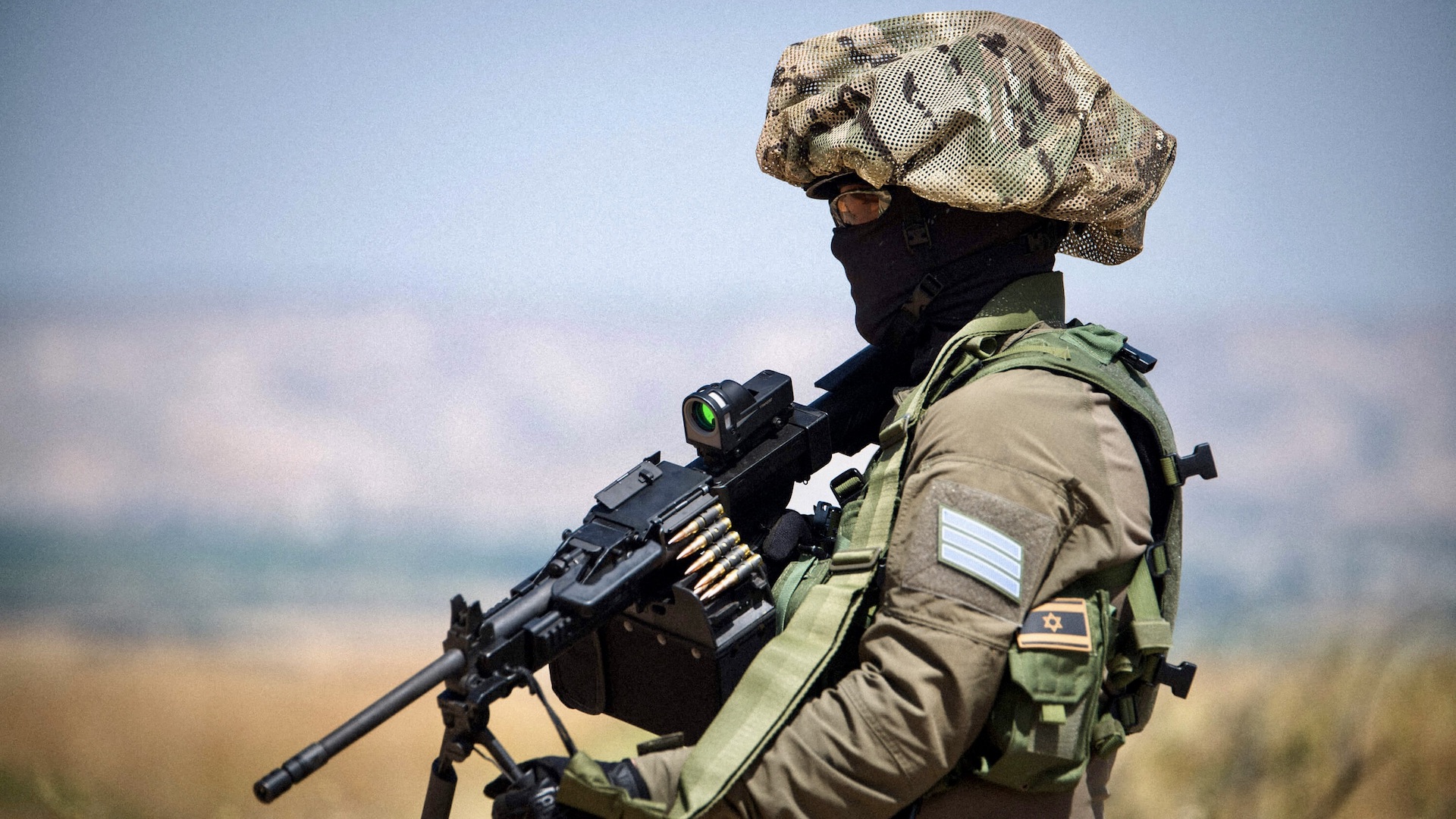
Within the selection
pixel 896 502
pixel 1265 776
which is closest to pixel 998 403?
pixel 896 502

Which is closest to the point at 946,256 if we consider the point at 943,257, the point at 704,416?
the point at 943,257

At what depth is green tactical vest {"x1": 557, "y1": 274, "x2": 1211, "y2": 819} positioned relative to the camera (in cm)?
217

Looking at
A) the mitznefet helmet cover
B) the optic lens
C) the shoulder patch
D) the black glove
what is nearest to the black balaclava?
the mitznefet helmet cover

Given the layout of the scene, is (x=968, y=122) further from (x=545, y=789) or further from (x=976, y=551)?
(x=545, y=789)

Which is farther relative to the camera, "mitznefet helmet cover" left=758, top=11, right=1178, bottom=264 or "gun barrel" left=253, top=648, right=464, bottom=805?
"mitznefet helmet cover" left=758, top=11, right=1178, bottom=264

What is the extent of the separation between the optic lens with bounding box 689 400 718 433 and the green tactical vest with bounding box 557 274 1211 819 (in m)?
0.37

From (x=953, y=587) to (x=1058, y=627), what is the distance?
0.23m

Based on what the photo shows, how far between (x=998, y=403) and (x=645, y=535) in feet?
2.59

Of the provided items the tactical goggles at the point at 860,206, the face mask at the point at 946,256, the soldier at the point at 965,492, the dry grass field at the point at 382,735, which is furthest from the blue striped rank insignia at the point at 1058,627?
the dry grass field at the point at 382,735

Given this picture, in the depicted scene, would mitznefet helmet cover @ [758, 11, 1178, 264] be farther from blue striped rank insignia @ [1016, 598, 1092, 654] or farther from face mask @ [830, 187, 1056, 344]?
blue striped rank insignia @ [1016, 598, 1092, 654]

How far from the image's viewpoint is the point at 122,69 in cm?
404

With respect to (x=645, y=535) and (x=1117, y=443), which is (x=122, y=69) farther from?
(x=1117, y=443)

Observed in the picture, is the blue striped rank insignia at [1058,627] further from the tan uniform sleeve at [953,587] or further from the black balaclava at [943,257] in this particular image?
the black balaclava at [943,257]

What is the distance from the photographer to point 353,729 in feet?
6.66
